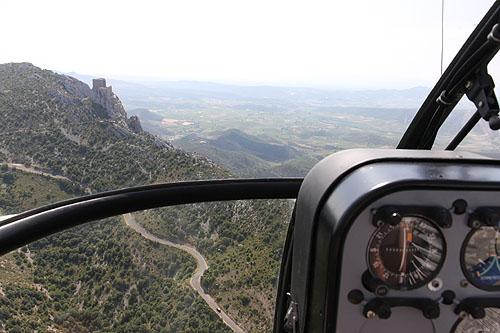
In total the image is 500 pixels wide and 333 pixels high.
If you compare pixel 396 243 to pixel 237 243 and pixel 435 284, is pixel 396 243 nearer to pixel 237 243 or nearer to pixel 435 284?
pixel 435 284

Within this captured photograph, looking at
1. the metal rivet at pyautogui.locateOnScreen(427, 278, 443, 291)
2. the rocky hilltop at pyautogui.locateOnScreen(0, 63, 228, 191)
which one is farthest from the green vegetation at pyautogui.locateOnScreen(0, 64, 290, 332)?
the metal rivet at pyautogui.locateOnScreen(427, 278, 443, 291)

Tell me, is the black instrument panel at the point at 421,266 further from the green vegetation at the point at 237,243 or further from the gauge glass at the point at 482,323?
the green vegetation at the point at 237,243

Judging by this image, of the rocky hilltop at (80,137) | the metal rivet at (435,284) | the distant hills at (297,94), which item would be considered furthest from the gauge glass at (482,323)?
the rocky hilltop at (80,137)

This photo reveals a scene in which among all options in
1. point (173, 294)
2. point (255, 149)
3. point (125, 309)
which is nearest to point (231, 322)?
point (173, 294)

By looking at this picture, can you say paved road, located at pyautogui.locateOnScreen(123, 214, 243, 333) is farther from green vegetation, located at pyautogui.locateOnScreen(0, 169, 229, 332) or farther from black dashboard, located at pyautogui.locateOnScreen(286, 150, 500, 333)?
black dashboard, located at pyautogui.locateOnScreen(286, 150, 500, 333)

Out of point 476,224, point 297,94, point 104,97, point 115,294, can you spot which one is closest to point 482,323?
point 476,224
